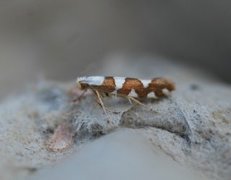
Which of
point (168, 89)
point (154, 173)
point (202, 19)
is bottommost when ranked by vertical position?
point (154, 173)

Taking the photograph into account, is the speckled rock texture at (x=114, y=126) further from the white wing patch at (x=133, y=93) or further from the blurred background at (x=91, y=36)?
the blurred background at (x=91, y=36)

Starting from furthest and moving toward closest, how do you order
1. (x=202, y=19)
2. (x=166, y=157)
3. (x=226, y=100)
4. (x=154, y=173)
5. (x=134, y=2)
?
(x=134, y=2) → (x=202, y=19) → (x=226, y=100) → (x=166, y=157) → (x=154, y=173)

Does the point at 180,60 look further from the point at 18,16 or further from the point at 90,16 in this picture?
the point at 18,16

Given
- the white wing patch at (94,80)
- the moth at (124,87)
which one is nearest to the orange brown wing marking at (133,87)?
the moth at (124,87)

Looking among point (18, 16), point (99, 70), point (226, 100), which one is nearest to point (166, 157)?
point (226, 100)

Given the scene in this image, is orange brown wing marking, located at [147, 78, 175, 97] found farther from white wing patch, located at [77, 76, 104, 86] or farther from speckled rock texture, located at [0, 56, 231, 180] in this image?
white wing patch, located at [77, 76, 104, 86]

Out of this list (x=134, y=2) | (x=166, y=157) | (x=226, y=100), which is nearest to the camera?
(x=166, y=157)

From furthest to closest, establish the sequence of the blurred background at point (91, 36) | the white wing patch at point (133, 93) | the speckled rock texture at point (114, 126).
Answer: the blurred background at point (91, 36), the white wing patch at point (133, 93), the speckled rock texture at point (114, 126)
